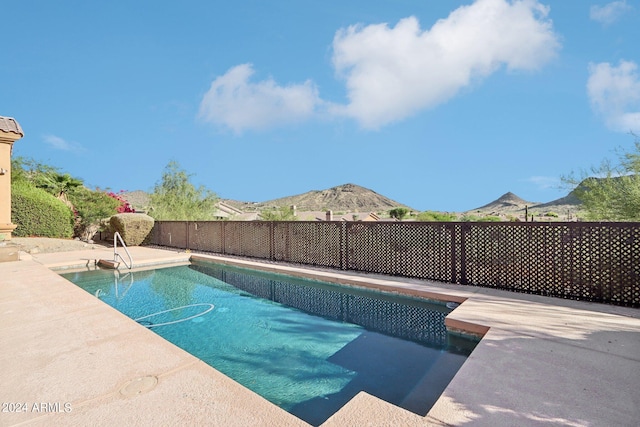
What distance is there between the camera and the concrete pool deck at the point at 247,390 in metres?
1.96

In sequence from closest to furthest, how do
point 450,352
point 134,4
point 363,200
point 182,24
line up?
point 450,352 → point 134,4 → point 182,24 → point 363,200

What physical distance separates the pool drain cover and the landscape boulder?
14.3 meters

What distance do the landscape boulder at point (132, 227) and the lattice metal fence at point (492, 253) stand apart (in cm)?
905

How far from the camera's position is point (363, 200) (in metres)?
67.6

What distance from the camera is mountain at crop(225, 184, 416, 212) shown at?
62669 millimetres

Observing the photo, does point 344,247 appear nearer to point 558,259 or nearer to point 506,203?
point 558,259

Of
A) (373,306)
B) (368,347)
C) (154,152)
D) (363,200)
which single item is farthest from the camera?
(363,200)

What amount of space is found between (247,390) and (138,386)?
80cm

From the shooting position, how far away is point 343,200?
67.1 meters

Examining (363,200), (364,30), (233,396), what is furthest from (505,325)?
(363,200)

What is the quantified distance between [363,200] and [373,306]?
62.8m

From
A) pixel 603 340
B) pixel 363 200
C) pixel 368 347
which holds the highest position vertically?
pixel 363 200

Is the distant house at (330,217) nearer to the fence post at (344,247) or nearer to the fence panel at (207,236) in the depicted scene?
the fence panel at (207,236)

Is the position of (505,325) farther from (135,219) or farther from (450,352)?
(135,219)
